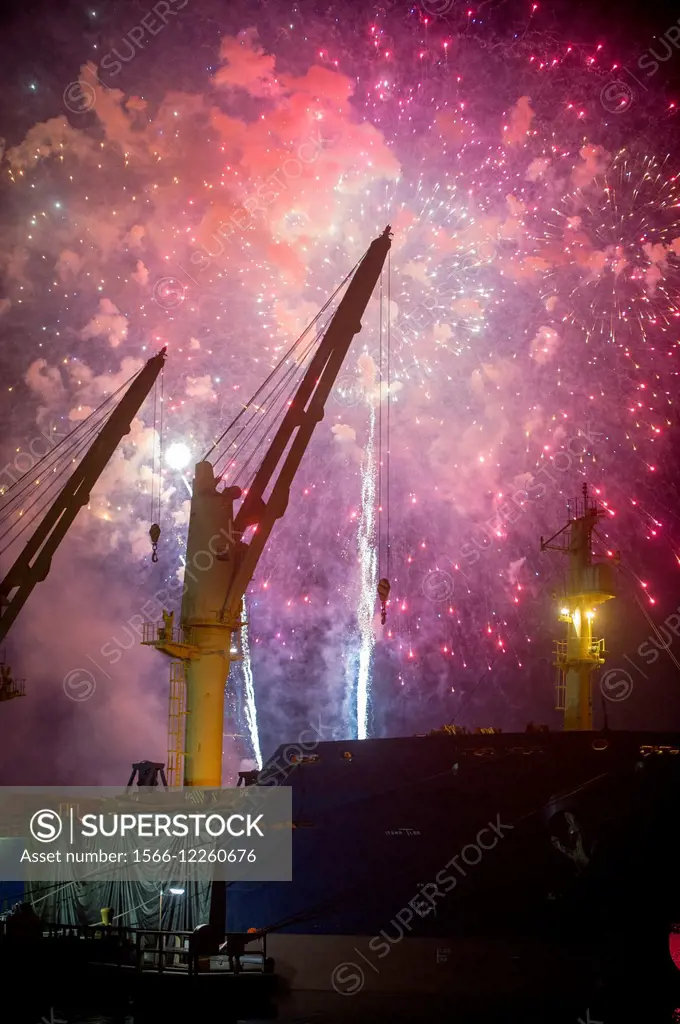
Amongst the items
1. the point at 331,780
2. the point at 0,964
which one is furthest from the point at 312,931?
the point at 0,964

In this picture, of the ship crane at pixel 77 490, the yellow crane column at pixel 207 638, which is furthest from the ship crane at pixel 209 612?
the ship crane at pixel 77 490

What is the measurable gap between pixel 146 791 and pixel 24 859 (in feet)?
14.3

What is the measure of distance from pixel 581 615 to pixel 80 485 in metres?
18.2

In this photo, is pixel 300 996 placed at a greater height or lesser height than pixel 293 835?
lesser

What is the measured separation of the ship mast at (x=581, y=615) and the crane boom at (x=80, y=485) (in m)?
14.9

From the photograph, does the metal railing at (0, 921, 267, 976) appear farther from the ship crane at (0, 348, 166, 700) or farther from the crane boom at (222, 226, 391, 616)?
the ship crane at (0, 348, 166, 700)

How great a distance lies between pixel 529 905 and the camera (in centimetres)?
2170

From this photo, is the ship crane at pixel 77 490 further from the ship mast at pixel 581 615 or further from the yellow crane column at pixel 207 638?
the ship mast at pixel 581 615

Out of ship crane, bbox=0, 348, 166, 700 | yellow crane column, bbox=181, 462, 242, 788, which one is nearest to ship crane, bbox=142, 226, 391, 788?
yellow crane column, bbox=181, 462, 242, 788

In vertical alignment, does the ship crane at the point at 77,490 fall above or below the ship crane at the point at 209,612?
above

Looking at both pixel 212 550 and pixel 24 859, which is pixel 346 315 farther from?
pixel 24 859

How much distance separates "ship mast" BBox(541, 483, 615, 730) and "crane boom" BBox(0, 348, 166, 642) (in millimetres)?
14870

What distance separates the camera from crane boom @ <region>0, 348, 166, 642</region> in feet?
108

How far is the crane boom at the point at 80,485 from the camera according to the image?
3291cm
